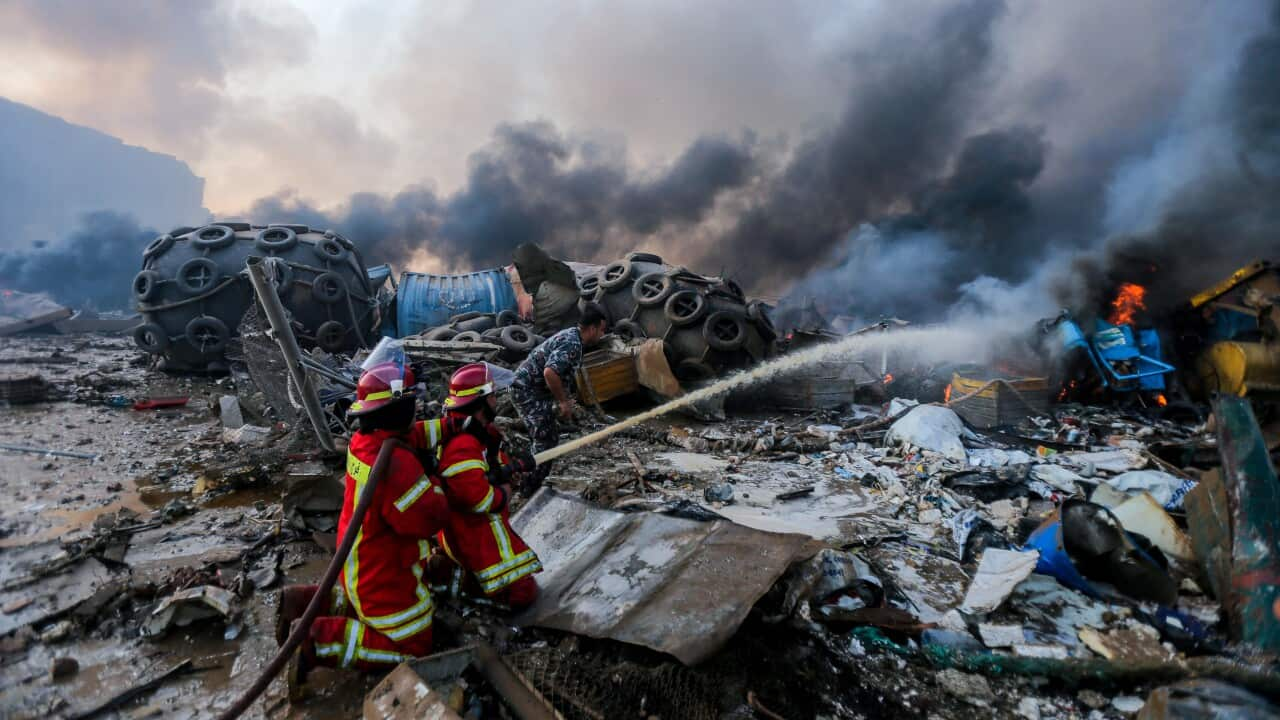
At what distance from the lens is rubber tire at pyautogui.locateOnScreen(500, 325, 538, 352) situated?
7.75 meters

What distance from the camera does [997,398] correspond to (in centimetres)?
687

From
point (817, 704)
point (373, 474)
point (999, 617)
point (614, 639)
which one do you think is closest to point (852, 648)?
point (817, 704)

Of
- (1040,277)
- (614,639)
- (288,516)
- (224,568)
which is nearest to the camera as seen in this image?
(614,639)

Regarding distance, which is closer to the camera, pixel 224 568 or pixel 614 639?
pixel 614 639

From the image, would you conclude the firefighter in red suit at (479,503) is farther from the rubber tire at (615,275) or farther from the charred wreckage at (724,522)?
the rubber tire at (615,275)

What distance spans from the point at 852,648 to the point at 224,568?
3539mm

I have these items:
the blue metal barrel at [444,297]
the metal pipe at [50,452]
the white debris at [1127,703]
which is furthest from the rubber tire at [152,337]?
the white debris at [1127,703]

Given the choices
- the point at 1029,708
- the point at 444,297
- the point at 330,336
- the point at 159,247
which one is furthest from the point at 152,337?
the point at 1029,708

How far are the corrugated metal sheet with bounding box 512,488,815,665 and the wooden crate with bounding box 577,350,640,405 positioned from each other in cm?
387

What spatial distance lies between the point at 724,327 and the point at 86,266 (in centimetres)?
2447

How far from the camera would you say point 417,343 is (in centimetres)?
740

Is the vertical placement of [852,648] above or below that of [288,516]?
below

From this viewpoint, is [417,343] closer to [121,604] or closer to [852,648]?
[121,604]

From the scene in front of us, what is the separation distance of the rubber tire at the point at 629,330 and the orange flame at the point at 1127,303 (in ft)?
25.0
